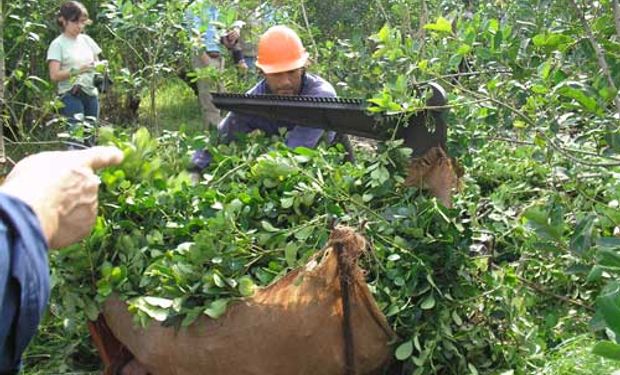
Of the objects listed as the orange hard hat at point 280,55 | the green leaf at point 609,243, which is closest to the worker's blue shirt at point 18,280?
the green leaf at point 609,243

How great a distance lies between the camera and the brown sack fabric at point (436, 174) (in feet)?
10.2

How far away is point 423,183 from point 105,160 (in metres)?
1.77

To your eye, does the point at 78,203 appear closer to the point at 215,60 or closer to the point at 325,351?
the point at 325,351

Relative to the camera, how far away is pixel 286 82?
4699 millimetres

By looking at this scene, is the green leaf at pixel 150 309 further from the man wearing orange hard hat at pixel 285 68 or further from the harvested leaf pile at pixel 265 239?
the man wearing orange hard hat at pixel 285 68

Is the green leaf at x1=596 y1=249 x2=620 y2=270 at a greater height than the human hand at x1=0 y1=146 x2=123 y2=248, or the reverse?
the human hand at x1=0 y1=146 x2=123 y2=248

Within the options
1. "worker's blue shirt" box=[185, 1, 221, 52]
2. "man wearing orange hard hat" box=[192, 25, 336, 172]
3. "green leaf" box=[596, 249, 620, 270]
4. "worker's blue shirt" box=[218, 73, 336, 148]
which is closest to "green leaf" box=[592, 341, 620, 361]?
"green leaf" box=[596, 249, 620, 270]

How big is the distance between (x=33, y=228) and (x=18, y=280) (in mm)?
82

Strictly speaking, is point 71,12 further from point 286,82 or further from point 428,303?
point 428,303

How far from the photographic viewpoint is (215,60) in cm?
746

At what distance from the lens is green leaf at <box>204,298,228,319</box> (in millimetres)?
2918

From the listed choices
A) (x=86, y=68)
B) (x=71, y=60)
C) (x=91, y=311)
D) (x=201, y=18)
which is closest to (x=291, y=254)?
(x=91, y=311)

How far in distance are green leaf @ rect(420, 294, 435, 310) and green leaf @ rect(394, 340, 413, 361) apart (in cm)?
→ 12

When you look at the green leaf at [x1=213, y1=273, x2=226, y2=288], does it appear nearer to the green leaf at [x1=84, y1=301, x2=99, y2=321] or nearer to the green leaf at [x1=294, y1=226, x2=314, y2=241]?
the green leaf at [x1=294, y1=226, x2=314, y2=241]
